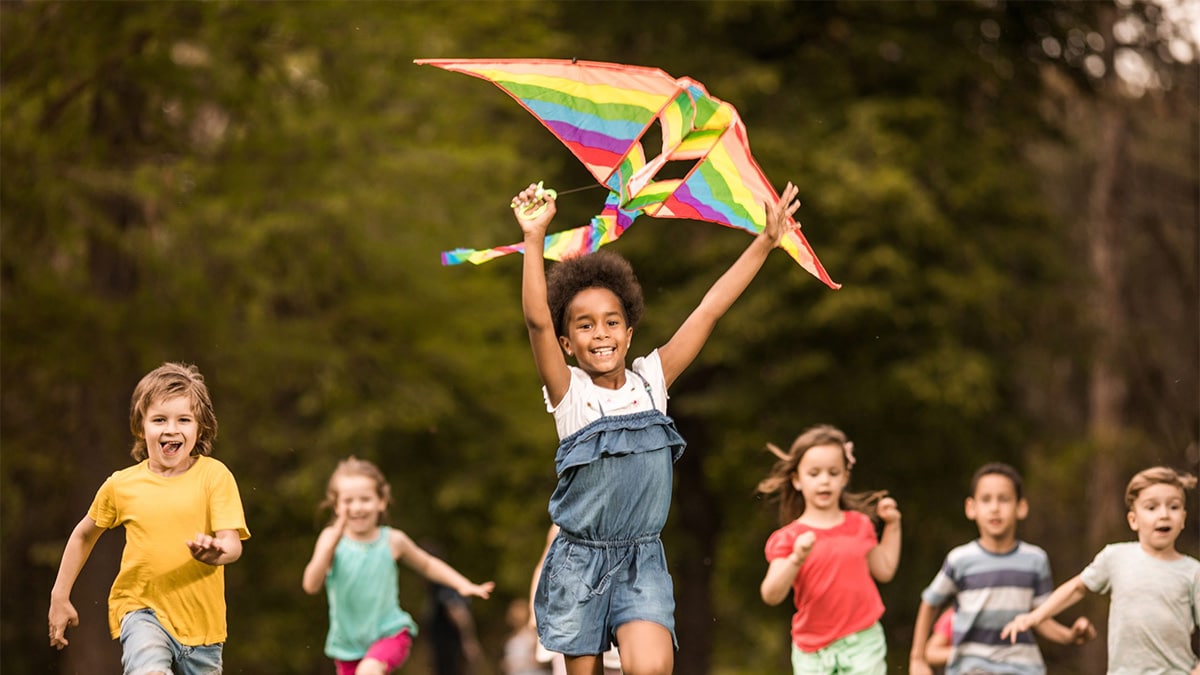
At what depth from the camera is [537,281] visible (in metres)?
5.34

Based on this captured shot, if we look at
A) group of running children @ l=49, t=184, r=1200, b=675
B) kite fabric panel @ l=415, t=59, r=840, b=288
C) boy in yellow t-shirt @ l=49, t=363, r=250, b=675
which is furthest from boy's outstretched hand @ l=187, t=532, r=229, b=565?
kite fabric panel @ l=415, t=59, r=840, b=288

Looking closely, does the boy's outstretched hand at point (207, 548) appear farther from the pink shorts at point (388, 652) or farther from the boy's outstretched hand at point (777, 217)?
the pink shorts at point (388, 652)

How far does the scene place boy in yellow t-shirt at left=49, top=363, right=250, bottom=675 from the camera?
19.3ft

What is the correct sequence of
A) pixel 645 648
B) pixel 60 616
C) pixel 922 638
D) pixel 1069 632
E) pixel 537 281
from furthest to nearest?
pixel 922 638, pixel 1069 632, pixel 60 616, pixel 645 648, pixel 537 281

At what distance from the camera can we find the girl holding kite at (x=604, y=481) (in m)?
5.52

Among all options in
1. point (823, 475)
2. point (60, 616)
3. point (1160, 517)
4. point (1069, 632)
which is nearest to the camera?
point (60, 616)

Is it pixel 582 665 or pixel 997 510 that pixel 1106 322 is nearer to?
pixel 997 510

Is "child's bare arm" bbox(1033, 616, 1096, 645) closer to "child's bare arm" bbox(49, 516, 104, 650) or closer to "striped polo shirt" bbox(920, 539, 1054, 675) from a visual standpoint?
"striped polo shirt" bbox(920, 539, 1054, 675)

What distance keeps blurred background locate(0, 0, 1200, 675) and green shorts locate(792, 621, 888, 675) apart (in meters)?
10.1

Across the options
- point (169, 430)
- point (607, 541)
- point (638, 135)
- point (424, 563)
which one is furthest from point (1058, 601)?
point (169, 430)

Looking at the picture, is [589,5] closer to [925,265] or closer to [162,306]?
[925,265]

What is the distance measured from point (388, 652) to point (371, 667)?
21 cm

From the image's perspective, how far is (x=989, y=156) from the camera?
18562mm

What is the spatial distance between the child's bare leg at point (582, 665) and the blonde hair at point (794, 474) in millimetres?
2005
